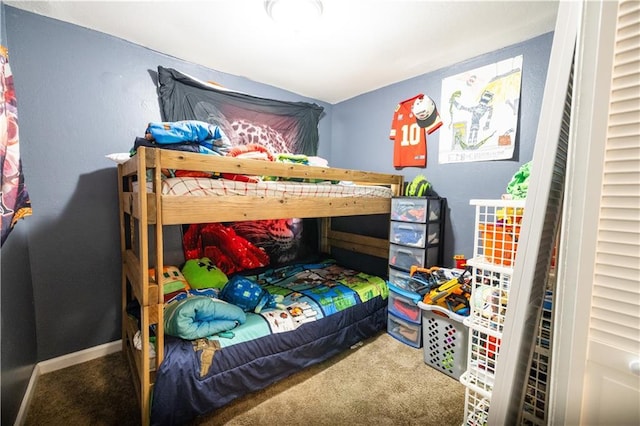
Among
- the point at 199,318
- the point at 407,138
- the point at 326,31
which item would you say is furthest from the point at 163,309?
the point at 407,138

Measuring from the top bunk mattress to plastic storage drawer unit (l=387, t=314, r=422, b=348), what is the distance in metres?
1.11

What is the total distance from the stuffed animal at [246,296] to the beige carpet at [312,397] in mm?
487

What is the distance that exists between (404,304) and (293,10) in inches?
85.9

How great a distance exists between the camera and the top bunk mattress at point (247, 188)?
1.29m

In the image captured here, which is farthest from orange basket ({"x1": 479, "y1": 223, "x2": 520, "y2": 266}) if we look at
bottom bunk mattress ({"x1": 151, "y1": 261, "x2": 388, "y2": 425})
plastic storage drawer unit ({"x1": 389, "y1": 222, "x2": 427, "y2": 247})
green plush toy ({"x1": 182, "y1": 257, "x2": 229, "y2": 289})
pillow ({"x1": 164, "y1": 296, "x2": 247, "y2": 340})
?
green plush toy ({"x1": 182, "y1": 257, "x2": 229, "y2": 289})

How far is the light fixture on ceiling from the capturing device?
1.49 m

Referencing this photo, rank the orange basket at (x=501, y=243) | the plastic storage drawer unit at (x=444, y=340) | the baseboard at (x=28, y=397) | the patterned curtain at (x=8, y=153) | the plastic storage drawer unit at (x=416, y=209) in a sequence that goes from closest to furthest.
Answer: the patterned curtain at (x=8, y=153), the orange basket at (x=501, y=243), the baseboard at (x=28, y=397), the plastic storage drawer unit at (x=444, y=340), the plastic storage drawer unit at (x=416, y=209)

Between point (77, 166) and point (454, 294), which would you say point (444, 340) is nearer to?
point (454, 294)

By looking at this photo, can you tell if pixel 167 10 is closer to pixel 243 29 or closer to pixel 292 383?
pixel 243 29

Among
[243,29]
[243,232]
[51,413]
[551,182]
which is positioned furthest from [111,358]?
[551,182]

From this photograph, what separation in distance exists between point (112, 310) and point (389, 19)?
9.33 ft

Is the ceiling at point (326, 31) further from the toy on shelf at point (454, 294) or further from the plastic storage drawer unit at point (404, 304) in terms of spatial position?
the plastic storage drawer unit at point (404, 304)

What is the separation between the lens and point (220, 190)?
140cm

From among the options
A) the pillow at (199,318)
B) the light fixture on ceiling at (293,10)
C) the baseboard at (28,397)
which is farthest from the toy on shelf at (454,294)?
the baseboard at (28,397)
